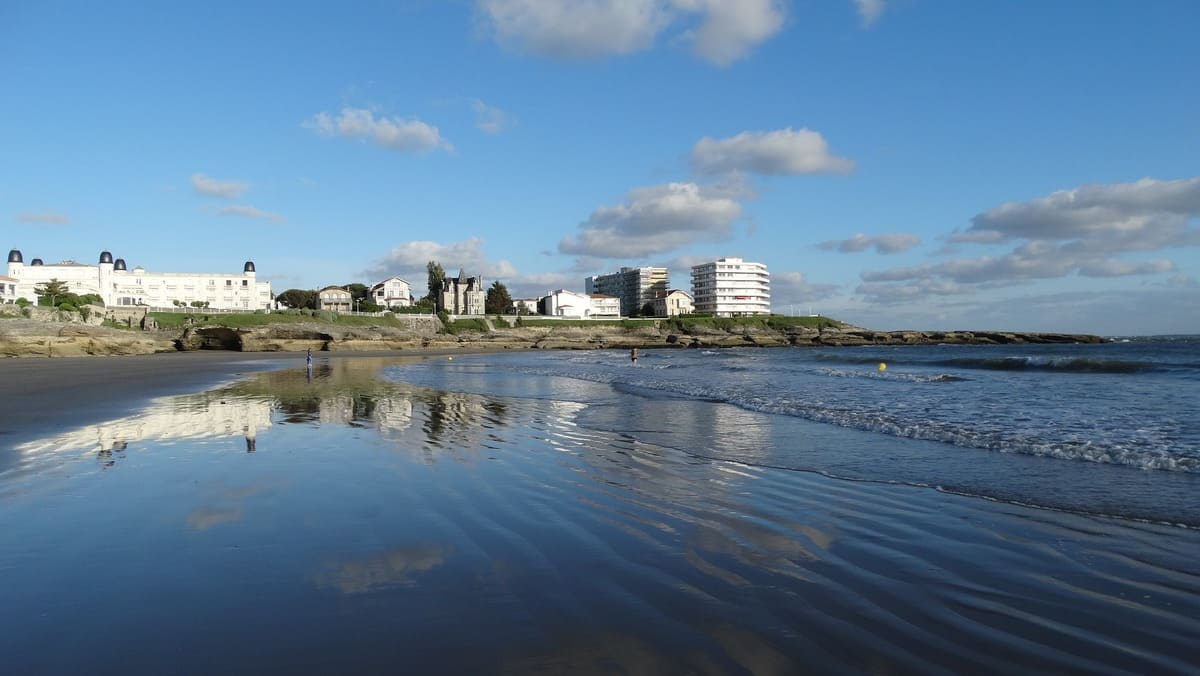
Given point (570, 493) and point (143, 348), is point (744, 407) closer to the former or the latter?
point (570, 493)

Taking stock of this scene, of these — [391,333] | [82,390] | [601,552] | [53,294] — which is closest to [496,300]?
[391,333]

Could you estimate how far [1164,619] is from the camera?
392 centimetres

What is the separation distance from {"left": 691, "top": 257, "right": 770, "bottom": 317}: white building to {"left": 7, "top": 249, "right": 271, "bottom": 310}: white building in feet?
336

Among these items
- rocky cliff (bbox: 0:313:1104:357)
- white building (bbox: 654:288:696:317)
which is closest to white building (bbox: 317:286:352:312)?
rocky cliff (bbox: 0:313:1104:357)

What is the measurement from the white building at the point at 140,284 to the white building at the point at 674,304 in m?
83.5

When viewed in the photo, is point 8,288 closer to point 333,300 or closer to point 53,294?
point 53,294

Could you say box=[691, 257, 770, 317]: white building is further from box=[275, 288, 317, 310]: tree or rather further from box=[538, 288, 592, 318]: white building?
box=[275, 288, 317, 310]: tree

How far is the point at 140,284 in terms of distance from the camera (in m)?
90.7

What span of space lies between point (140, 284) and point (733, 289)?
122518mm

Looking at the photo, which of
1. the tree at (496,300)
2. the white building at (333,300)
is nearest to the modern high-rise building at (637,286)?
the tree at (496,300)

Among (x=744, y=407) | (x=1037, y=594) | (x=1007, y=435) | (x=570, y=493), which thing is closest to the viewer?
(x=1037, y=594)

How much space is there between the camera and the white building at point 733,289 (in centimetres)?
15912

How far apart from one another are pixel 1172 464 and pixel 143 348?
60316mm

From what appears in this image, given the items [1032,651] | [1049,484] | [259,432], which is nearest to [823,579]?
[1032,651]
